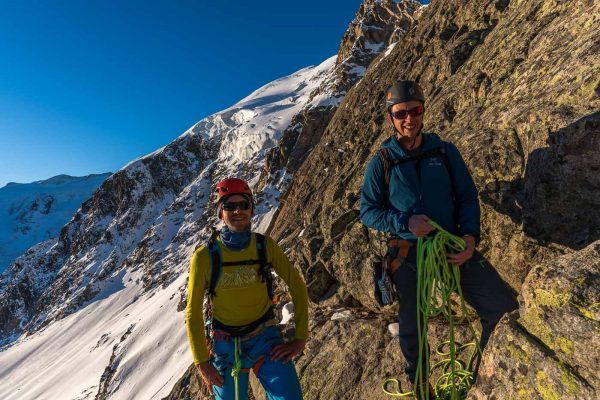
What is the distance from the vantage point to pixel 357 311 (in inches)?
344

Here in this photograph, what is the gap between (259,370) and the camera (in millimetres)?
4793

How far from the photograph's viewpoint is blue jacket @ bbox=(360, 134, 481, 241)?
4.56 meters

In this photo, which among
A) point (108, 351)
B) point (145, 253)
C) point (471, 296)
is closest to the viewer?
point (471, 296)

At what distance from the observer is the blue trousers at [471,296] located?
4359mm

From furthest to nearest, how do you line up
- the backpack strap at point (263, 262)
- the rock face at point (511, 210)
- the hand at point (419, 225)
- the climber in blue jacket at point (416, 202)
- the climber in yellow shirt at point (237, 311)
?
the backpack strap at point (263, 262), the climber in yellow shirt at point (237, 311), the climber in blue jacket at point (416, 202), the hand at point (419, 225), the rock face at point (511, 210)

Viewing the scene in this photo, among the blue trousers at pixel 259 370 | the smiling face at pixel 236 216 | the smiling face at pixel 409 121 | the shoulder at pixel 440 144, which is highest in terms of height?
the smiling face at pixel 409 121

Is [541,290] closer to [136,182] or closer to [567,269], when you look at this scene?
[567,269]

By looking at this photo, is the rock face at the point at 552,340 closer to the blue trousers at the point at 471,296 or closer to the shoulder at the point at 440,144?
the blue trousers at the point at 471,296

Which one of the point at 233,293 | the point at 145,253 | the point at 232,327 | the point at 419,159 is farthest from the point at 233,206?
the point at 145,253

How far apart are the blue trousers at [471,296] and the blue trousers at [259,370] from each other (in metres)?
1.49

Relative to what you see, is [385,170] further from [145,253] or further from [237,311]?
[145,253]

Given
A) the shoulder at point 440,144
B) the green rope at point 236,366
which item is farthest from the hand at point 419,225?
the green rope at point 236,366

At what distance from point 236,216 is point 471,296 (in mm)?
3076

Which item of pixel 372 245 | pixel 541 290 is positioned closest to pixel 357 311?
pixel 372 245
